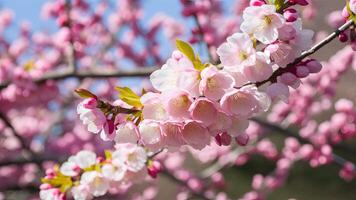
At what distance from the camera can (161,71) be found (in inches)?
46.7

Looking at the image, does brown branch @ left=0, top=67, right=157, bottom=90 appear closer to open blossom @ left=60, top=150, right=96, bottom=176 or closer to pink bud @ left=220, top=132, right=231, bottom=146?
open blossom @ left=60, top=150, right=96, bottom=176

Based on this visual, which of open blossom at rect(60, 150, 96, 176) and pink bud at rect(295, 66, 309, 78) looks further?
open blossom at rect(60, 150, 96, 176)

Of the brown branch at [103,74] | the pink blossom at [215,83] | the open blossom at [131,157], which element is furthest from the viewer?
the brown branch at [103,74]

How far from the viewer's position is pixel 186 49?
3.98 feet

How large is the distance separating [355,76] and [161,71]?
7.98m

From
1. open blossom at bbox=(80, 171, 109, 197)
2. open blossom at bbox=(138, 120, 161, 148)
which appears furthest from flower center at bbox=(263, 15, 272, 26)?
open blossom at bbox=(80, 171, 109, 197)

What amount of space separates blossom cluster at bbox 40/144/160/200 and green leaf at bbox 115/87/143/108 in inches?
18.5

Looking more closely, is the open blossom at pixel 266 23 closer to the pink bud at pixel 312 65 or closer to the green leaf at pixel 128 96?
the pink bud at pixel 312 65

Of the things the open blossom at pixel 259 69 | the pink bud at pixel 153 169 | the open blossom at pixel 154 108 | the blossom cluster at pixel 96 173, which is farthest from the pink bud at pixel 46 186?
the open blossom at pixel 259 69

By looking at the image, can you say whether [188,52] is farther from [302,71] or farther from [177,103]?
[302,71]

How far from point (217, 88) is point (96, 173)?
747 millimetres

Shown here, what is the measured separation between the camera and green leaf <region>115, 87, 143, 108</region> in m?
1.26

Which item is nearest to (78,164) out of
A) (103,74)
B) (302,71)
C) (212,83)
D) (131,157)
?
(131,157)

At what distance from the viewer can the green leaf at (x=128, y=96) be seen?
1258 millimetres
